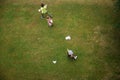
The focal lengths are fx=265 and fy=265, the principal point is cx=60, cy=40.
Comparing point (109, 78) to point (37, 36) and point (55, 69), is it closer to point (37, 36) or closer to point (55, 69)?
point (55, 69)

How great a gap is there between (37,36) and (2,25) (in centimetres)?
420

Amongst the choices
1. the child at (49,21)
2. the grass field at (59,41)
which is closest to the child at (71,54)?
the grass field at (59,41)

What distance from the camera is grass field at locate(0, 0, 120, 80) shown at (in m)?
22.0

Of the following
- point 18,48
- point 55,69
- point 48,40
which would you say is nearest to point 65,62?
point 55,69

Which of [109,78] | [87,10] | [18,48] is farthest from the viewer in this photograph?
[87,10]

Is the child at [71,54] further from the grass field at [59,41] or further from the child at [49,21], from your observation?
the child at [49,21]

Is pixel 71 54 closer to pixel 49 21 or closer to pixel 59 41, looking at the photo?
pixel 59 41

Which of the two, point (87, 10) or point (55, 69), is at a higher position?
point (87, 10)

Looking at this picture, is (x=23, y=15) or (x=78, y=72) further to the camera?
(x=23, y=15)

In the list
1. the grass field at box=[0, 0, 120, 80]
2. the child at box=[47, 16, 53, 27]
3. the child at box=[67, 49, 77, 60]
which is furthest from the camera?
the child at box=[47, 16, 53, 27]

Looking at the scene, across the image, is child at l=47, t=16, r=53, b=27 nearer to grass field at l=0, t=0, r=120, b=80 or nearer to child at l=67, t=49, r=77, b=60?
grass field at l=0, t=0, r=120, b=80

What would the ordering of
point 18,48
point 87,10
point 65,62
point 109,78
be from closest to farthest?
point 109,78
point 65,62
point 18,48
point 87,10

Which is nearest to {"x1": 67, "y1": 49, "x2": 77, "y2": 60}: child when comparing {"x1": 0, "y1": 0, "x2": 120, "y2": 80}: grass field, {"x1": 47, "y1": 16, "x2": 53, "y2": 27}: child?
{"x1": 0, "y1": 0, "x2": 120, "y2": 80}: grass field

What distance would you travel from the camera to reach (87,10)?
2686 cm
